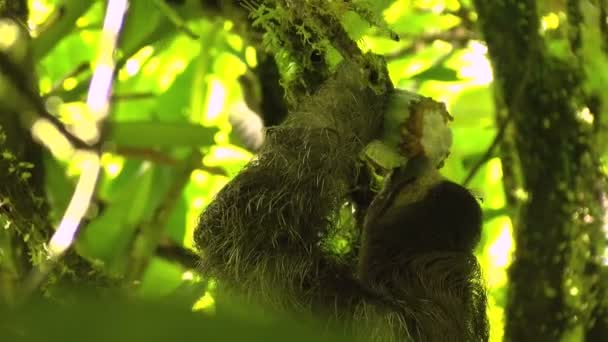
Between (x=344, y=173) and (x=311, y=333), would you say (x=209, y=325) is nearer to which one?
(x=311, y=333)

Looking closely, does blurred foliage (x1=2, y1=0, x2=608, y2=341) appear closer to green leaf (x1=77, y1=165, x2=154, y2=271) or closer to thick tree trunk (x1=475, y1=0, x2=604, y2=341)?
green leaf (x1=77, y1=165, x2=154, y2=271)

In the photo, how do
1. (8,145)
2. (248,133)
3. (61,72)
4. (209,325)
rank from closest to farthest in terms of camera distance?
(209,325) → (8,145) → (248,133) → (61,72)

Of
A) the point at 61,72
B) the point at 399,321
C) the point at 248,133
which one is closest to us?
the point at 399,321

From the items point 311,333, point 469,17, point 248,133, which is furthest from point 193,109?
point 311,333

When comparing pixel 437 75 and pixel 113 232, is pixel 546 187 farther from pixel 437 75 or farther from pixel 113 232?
pixel 113 232

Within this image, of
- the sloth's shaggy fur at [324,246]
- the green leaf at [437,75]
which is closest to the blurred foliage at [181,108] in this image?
the green leaf at [437,75]

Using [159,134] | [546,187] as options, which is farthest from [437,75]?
[546,187]

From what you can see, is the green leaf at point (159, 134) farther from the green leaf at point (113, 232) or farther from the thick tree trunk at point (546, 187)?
the thick tree trunk at point (546, 187)
